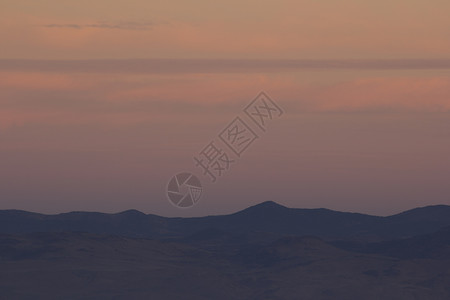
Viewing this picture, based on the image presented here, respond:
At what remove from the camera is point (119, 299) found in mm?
178000

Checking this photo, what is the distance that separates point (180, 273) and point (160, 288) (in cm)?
1200

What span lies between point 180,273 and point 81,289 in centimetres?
2205

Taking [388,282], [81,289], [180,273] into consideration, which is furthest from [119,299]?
[388,282]

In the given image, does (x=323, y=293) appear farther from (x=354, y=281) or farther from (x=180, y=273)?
(x=180, y=273)

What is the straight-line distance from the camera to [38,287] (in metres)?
186

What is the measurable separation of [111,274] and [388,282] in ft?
174

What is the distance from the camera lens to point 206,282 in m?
193

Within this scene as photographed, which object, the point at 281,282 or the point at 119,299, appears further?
the point at 281,282

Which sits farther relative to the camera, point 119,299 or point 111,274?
point 111,274

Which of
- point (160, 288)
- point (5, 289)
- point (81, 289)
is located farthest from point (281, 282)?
point (5, 289)

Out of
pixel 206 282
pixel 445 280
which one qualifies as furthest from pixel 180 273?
pixel 445 280

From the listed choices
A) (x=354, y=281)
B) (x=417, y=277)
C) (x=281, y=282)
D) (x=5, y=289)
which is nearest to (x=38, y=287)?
(x=5, y=289)

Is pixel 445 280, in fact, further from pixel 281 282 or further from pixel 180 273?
pixel 180 273

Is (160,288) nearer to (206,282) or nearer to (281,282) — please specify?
(206,282)
